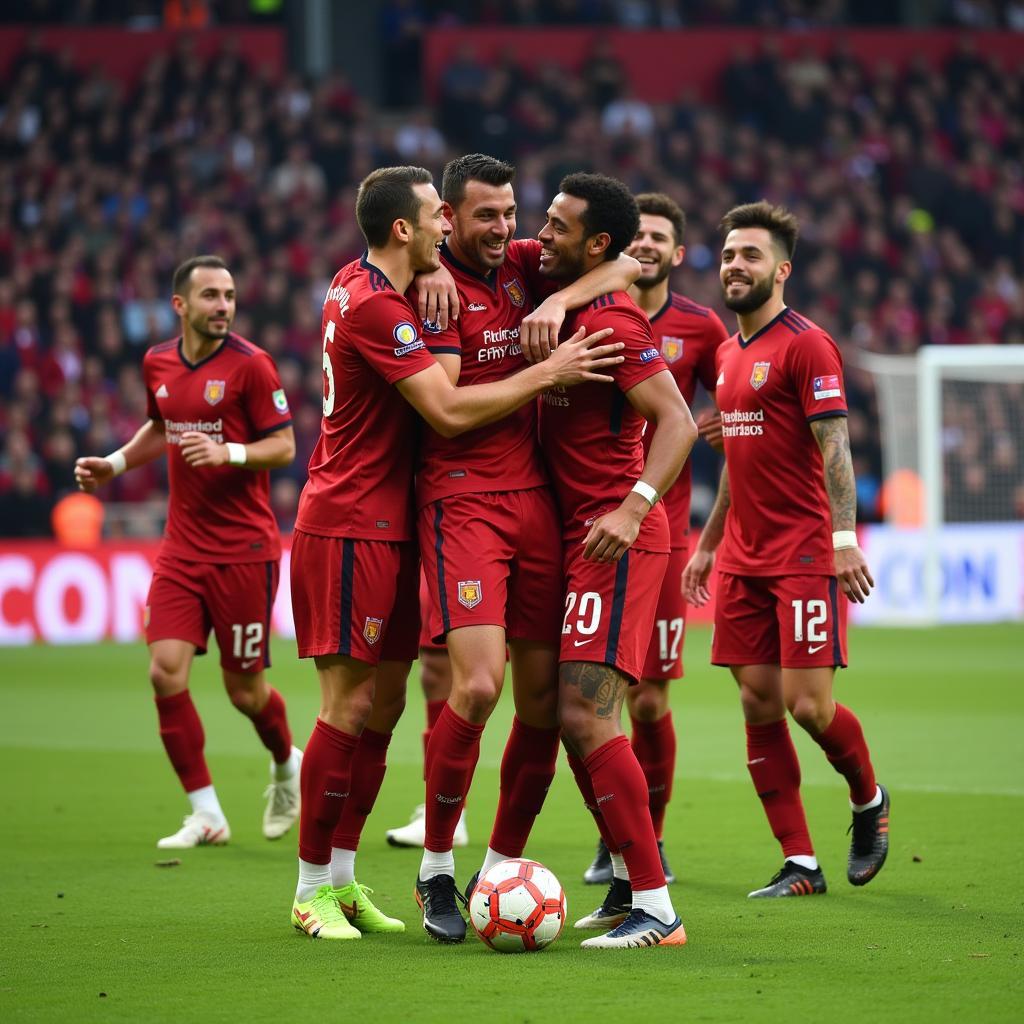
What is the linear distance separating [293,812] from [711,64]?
2265 centimetres

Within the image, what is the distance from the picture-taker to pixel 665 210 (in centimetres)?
Result: 758

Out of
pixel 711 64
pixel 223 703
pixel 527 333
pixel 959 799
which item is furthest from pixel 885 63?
pixel 527 333

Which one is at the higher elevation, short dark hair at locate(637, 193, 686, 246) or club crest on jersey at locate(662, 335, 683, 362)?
short dark hair at locate(637, 193, 686, 246)

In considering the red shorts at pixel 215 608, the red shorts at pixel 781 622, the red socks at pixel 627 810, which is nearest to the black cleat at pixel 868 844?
the red shorts at pixel 781 622

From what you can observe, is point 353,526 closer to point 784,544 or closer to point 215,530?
point 784,544

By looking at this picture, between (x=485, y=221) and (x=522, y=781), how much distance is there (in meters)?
1.82

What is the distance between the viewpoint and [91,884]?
6.89 metres

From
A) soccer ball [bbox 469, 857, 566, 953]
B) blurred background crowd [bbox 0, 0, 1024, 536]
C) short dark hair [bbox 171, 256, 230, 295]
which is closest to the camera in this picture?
soccer ball [bbox 469, 857, 566, 953]

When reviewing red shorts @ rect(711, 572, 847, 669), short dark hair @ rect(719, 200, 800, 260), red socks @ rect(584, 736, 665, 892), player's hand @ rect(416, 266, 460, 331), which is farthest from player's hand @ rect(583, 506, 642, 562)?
short dark hair @ rect(719, 200, 800, 260)

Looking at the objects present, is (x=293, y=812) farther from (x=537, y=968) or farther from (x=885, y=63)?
(x=885, y=63)

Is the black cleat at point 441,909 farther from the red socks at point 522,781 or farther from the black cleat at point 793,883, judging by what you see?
the black cleat at point 793,883

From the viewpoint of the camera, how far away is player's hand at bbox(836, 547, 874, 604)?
6.25 meters

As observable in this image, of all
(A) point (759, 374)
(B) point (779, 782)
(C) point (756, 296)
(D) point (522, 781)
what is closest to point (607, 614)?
(D) point (522, 781)

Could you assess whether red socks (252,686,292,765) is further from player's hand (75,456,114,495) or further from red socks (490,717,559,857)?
red socks (490,717,559,857)
